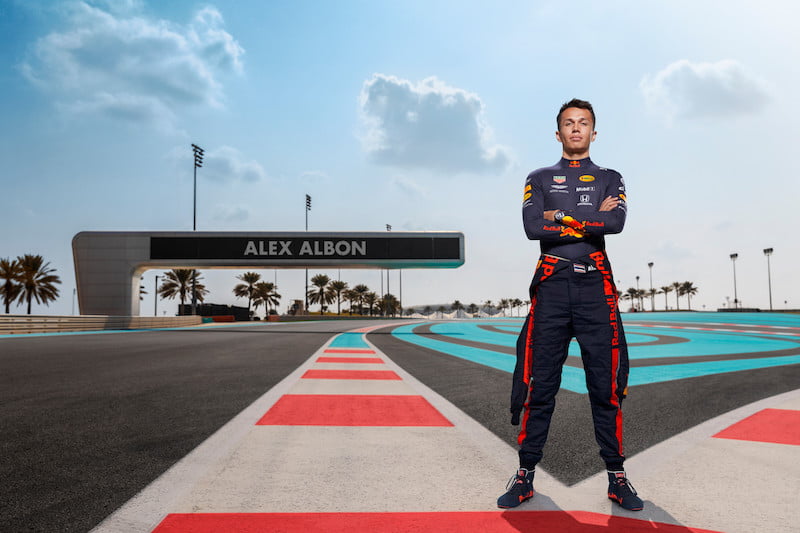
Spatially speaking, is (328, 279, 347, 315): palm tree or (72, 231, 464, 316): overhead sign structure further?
(328, 279, 347, 315): palm tree

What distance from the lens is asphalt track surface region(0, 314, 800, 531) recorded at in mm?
2840

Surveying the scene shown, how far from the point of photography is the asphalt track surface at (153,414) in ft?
9.32

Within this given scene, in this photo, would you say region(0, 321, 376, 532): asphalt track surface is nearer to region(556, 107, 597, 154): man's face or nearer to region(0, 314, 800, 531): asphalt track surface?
region(0, 314, 800, 531): asphalt track surface

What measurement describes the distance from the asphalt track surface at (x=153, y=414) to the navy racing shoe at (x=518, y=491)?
1.39 ft

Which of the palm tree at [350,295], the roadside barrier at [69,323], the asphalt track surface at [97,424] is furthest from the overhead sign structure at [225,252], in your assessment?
the palm tree at [350,295]

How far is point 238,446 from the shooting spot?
12.1 ft

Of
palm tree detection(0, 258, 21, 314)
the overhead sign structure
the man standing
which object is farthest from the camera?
palm tree detection(0, 258, 21, 314)

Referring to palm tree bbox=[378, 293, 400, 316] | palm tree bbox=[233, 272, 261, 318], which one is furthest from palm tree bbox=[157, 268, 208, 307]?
palm tree bbox=[378, 293, 400, 316]

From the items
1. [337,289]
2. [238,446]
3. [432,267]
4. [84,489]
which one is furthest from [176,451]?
[337,289]

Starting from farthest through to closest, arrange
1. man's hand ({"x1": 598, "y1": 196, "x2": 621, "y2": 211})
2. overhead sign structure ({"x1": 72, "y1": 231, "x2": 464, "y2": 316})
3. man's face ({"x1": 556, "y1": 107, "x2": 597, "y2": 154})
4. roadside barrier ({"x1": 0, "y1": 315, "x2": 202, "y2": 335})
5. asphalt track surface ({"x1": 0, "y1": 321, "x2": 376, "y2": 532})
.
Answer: overhead sign structure ({"x1": 72, "y1": 231, "x2": 464, "y2": 316}) → roadside barrier ({"x1": 0, "y1": 315, "x2": 202, "y2": 335}) → man's face ({"x1": 556, "y1": 107, "x2": 597, "y2": 154}) → man's hand ({"x1": 598, "y1": 196, "x2": 621, "y2": 211}) → asphalt track surface ({"x1": 0, "y1": 321, "x2": 376, "y2": 532})

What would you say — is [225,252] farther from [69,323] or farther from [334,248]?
[69,323]

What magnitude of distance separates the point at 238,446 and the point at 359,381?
11.6ft

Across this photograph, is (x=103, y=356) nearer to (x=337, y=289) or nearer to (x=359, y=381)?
(x=359, y=381)

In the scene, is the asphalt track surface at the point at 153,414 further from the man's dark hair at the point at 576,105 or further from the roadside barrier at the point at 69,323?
the roadside barrier at the point at 69,323
